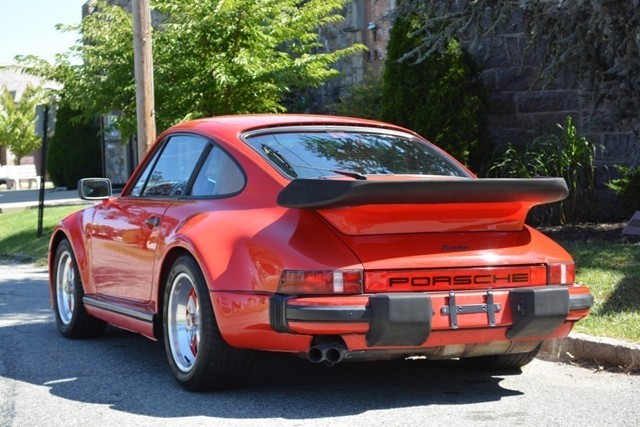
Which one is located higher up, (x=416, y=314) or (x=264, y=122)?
(x=264, y=122)

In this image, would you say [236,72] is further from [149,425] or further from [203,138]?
[149,425]

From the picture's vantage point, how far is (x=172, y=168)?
286 inches

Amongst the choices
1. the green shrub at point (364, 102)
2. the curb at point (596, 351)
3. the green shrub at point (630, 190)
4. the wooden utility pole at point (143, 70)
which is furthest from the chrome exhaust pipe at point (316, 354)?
the green shrub at point (364, 102)

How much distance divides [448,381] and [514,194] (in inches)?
55.8

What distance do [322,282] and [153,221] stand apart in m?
1.74

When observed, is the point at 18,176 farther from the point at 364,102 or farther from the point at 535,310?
the point at 535,310

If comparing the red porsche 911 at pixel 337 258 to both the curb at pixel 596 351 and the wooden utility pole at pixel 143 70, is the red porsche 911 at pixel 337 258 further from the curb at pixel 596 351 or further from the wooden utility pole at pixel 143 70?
the wooden utility pole at pixel 143 70

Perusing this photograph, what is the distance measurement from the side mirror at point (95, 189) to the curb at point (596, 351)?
3325mm

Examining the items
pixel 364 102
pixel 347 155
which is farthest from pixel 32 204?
pixel 347 155

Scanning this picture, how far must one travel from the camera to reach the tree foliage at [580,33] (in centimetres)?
1023

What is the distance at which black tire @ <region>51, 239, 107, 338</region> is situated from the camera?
27.1ft

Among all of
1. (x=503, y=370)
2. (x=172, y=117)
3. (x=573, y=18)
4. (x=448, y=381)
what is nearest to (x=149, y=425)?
(x=448, y=381)

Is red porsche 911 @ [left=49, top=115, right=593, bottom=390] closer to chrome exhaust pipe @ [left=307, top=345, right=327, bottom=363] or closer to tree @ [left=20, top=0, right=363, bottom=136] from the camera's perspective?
chrome exhaust pipe @ [left=307, top=345, right=327, bottom=363]

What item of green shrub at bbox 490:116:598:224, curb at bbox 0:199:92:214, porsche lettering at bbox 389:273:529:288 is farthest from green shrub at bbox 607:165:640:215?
curb at bbox 0:199:92:214
